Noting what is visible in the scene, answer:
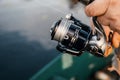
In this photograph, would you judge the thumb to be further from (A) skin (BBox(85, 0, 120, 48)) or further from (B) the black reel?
(B) the black reel

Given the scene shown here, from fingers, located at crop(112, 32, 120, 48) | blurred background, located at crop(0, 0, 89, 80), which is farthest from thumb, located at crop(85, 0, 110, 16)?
blurred background, located at crop(0, 0, 89, 80)

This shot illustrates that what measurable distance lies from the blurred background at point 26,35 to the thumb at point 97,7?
397 centimetres

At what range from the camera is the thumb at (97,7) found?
1.81 meters

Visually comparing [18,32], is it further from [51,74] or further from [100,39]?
[100,39]

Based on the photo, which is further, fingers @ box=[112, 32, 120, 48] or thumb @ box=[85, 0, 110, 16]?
fingers @ box=[112, 32, 120, 48]

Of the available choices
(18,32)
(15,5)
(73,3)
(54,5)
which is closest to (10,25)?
(18,32)

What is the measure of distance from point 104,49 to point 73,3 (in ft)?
23.0

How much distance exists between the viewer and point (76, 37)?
2188 millimetres

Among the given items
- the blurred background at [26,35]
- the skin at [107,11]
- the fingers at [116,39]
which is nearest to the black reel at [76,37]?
the fingers at [116,39]

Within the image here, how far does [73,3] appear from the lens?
9.09 meters

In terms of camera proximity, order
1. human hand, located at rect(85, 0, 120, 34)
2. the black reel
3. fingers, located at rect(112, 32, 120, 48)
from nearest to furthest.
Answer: human hand, located at rect(85, 0, 120, 34) < fingers, located at rect(112, 32, 120, 48) < the black reel

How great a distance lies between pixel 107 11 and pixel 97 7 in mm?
70

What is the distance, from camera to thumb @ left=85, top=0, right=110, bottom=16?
1813 mm

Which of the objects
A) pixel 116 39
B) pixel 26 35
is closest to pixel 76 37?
pixel 116 39
